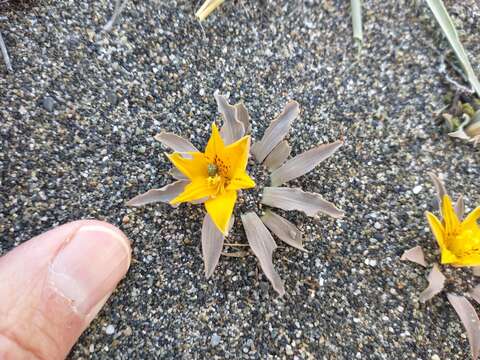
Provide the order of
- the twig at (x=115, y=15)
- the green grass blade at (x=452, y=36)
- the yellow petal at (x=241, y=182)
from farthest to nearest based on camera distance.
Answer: the green grass blade at (x=452, y=36), the twig at (x=115, y=15), the yellow petal at (x=241, y=182)

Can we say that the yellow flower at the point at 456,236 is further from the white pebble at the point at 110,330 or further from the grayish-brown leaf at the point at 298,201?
the white pebble at the point at 110,330

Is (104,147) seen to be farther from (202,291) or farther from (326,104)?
(326,104)

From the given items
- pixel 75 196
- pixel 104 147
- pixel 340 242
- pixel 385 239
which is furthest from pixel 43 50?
pixel 385 239

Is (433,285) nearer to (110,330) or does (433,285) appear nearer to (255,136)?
(255,136)

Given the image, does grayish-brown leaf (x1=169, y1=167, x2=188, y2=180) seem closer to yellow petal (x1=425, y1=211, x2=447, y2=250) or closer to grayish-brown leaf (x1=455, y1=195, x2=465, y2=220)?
yellow petal (x1=425, y1=211, x2=447, y2=250)

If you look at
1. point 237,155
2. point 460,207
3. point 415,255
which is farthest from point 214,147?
point 460,207

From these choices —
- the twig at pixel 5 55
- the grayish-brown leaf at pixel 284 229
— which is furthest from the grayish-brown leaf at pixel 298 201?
the twig at pixel 5 55

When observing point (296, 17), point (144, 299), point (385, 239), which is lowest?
point (385, 239)
